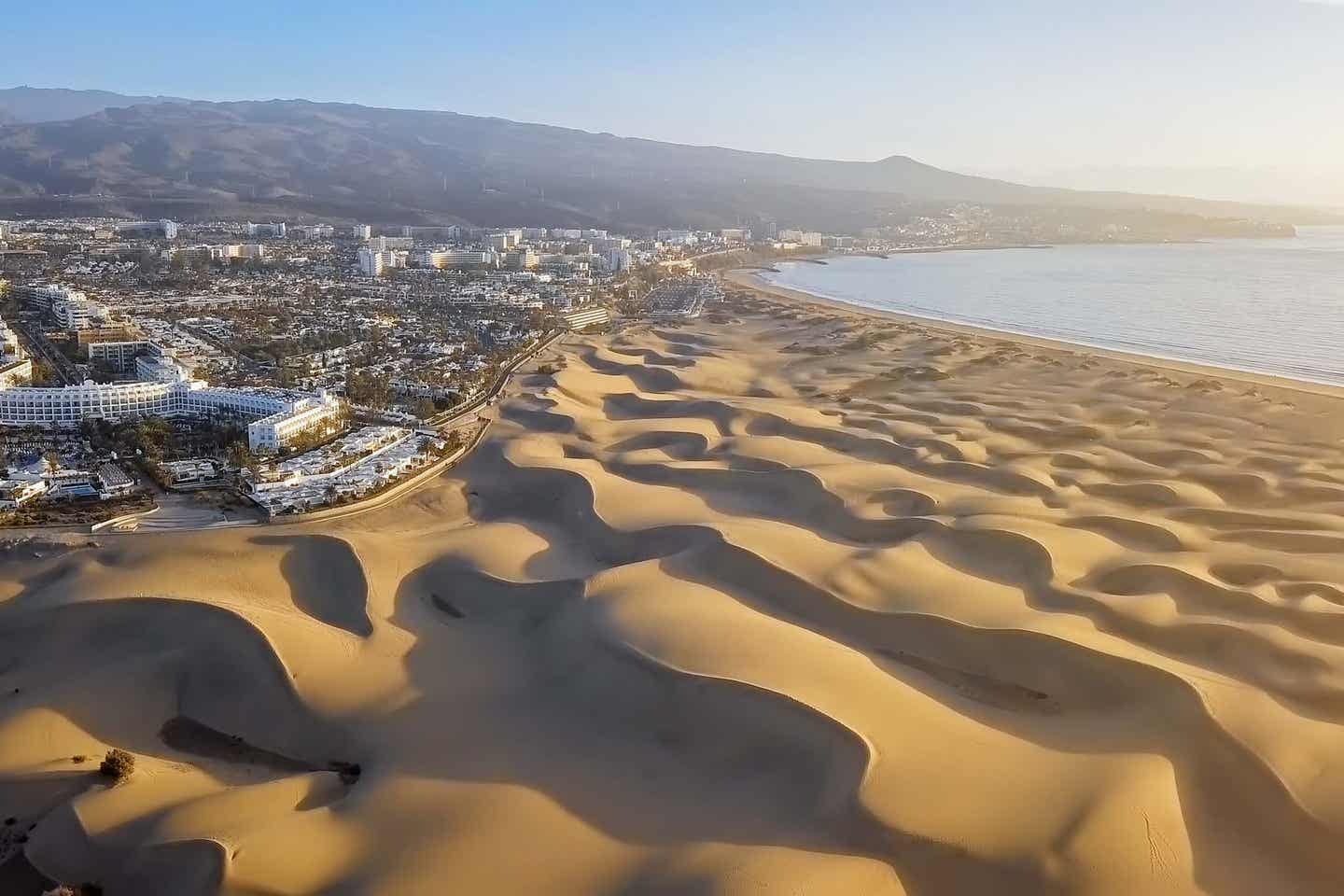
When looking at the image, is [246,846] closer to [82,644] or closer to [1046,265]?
[82,644]

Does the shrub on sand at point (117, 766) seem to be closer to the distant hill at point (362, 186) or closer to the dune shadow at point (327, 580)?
the dune shadow at point (327, 580)

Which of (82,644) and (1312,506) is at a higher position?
(1312,506)

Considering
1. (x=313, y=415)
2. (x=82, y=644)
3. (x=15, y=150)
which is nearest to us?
(x=82, y=644)

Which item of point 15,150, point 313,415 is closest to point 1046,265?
point 313,415

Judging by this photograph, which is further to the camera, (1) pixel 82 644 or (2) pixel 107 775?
(1) pixel 82 644

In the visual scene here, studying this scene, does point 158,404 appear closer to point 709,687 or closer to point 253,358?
point 253,358

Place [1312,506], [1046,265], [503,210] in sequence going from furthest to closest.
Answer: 1. [503,210]
2. [1046,265]
3. [1312,506]

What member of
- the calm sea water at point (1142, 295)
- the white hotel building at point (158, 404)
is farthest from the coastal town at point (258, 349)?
the calm sea water at point (1142, 295)
